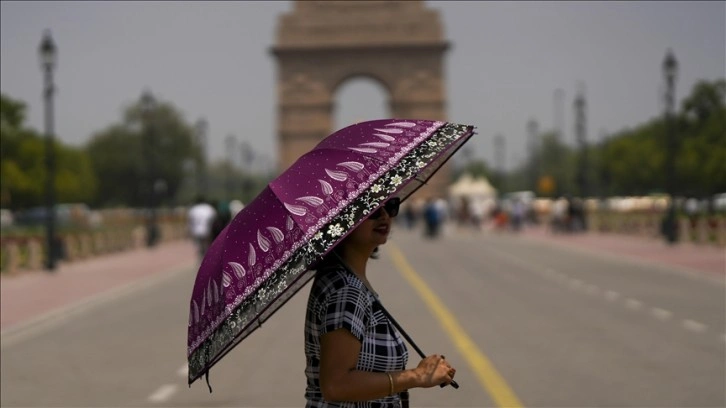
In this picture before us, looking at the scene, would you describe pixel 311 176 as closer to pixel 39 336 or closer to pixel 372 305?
pixel 372 305

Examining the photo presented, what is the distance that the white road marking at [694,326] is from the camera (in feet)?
57.0

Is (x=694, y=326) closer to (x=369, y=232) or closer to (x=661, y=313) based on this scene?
(x=661, y=313)

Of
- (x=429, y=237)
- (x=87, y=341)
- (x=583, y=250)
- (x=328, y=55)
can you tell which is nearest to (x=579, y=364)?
(x=87, y=341)

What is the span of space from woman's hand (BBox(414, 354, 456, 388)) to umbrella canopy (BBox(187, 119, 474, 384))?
0.44 meters

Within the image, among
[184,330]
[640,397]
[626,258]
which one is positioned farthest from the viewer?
[626,258]

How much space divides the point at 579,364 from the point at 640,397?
7.78 ft

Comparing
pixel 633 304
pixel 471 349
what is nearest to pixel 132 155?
pixel 633 304

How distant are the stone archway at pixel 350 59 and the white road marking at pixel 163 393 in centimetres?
9175

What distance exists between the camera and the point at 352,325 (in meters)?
4.25

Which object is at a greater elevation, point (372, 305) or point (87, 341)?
point (372, 305)

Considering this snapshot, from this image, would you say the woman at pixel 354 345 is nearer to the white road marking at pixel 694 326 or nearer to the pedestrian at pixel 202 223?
the white road marking at pixel 694 326

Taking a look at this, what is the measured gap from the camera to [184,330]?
18172 millimetres

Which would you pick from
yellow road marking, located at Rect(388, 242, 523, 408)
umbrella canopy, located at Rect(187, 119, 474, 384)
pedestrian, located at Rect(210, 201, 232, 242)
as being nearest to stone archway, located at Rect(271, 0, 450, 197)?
pedestrian, located at Rect(210, 201, 232, 242)

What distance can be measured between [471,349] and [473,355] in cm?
62
